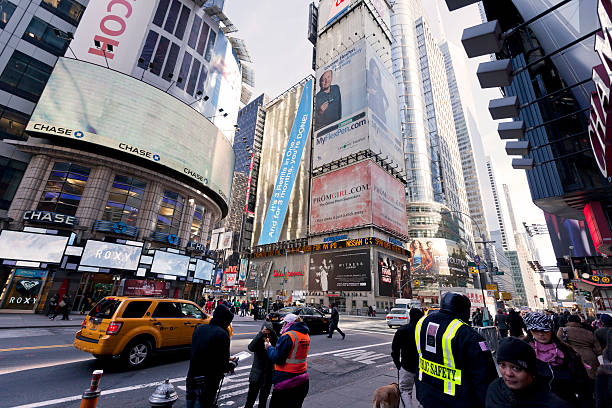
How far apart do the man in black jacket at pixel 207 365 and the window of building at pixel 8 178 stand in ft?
104

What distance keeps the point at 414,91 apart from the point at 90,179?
88875 millimetres

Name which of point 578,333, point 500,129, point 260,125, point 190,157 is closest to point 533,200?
point 500,129

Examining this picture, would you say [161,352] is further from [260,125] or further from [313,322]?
[260,125]

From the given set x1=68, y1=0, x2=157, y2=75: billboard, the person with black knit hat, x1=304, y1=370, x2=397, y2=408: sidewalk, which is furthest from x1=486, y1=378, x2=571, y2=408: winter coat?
x1=68, y1=0, x2=157, y2=75: billboard

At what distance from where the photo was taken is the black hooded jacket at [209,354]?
3.73 m

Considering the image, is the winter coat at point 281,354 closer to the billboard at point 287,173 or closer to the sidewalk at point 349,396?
the sidewalk at point 349,396

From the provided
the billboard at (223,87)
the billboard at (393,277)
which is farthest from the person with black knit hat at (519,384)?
the billboard at (393,277)

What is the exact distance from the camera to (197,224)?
35.6m

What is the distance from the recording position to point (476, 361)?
2572 millimetres

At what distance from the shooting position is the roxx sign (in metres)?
4.80

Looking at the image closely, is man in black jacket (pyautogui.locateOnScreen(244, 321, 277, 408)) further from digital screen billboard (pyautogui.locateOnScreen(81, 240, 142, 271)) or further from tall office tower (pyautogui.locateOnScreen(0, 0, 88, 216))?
tall office tower (pyautogui.locateOnScreen(0, 0, 88, 216))

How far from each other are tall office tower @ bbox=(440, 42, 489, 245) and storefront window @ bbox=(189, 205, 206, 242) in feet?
349

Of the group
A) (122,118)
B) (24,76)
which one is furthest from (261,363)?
(24,76)

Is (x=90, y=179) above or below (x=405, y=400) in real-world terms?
above
